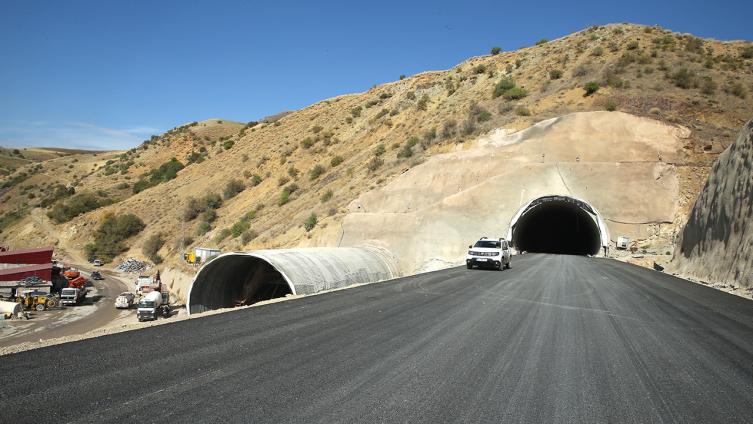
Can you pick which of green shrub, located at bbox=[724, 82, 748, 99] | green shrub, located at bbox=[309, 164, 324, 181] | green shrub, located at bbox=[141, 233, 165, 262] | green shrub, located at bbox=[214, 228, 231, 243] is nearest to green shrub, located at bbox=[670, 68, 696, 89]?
green shrub, located at bbox=[724, 82, 748, 99]

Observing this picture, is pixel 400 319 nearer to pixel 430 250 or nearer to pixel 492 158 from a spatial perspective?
pixel 430 250

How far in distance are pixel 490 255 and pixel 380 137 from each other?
4075cm

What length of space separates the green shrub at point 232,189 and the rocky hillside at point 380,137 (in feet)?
0.65

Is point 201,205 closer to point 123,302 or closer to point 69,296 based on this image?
point 69,296

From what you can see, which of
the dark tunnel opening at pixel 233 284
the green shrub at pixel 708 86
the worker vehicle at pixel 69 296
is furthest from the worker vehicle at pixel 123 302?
the green shrub at pixel 708 86

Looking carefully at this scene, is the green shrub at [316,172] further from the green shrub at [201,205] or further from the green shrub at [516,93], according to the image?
the green shrub at [516,93]

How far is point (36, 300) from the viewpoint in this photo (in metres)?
41.2

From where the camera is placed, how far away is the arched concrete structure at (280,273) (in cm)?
1823

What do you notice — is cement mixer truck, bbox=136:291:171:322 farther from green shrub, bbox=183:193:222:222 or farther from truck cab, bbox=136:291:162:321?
green shrub, bbox=183:193:222:222

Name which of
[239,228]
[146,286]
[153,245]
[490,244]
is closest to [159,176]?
[153,245]

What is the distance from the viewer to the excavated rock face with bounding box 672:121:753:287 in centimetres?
1900

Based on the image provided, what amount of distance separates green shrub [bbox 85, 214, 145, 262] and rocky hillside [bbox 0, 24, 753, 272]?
0.54m

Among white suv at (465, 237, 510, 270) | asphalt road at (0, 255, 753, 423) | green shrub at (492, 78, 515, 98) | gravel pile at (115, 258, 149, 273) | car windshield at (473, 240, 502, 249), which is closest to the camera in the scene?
asphalt road at (0, 255, 753, 423)

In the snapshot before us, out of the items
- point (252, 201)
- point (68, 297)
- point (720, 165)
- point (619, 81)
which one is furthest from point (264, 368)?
point (252, 201)
